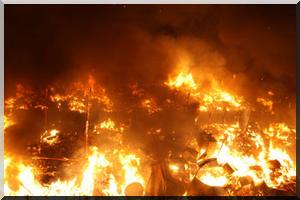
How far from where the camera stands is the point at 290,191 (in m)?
5.92

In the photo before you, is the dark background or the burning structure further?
the dark background

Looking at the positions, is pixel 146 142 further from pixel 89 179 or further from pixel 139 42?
pixel 139 42

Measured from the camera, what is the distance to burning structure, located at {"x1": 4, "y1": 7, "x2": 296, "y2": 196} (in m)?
5.83

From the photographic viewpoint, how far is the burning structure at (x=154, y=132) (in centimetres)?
583

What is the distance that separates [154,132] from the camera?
5.90 meters

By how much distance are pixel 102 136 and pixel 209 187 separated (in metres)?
1.83

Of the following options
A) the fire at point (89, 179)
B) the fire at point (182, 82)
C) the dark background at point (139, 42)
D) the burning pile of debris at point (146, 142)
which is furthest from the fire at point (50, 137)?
the fire at point (182, 82)

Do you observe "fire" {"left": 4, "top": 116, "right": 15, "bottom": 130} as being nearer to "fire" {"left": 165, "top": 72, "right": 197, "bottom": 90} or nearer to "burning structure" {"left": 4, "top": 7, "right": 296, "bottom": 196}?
"burning structure" {"left": 4, "top": 7, "right": 296, "bottom": 196}

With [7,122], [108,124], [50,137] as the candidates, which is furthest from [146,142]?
[7,122]

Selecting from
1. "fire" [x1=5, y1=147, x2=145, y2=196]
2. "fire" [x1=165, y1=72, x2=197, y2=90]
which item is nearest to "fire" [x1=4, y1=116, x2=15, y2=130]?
"fire" [x1=5, y1=147, x2=145, y2=196]

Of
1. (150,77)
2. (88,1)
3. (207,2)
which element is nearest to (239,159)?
(150,77)

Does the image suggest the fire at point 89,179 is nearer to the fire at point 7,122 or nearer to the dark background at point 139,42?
the fire at point 7,122

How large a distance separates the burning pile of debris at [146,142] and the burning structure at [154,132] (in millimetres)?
15

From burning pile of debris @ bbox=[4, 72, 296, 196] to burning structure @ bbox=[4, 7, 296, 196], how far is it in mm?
15
